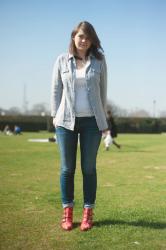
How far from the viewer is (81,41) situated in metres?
5.26

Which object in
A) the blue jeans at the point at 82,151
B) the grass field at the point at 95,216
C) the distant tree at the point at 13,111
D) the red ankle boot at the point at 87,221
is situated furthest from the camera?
the distant tree at the point at 13,111

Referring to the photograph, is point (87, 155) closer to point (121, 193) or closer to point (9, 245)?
point (9, 245)

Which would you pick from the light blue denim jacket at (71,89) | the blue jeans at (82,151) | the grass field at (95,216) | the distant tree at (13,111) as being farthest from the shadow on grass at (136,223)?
the distant tree at (13,111)

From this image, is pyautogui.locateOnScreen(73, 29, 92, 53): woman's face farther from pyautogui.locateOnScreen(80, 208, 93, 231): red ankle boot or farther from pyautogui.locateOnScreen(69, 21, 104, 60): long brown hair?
pyautogui.locateOnScreen(80, 208, 93, 231): red ankle boot

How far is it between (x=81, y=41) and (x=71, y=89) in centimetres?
56

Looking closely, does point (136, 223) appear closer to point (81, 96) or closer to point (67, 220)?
point (67, 220)

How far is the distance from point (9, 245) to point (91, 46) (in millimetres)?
2385

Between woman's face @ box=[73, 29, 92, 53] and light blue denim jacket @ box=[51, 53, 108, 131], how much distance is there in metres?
0.13

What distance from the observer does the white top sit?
522cm

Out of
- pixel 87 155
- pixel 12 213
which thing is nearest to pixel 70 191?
pixel 87 155

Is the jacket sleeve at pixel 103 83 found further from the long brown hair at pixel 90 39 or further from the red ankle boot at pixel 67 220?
the red ankle boot at pixel 67 220

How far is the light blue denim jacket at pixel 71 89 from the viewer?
521cm

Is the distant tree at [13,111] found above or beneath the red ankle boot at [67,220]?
beneath

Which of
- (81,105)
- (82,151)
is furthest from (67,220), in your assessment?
(81,105)
